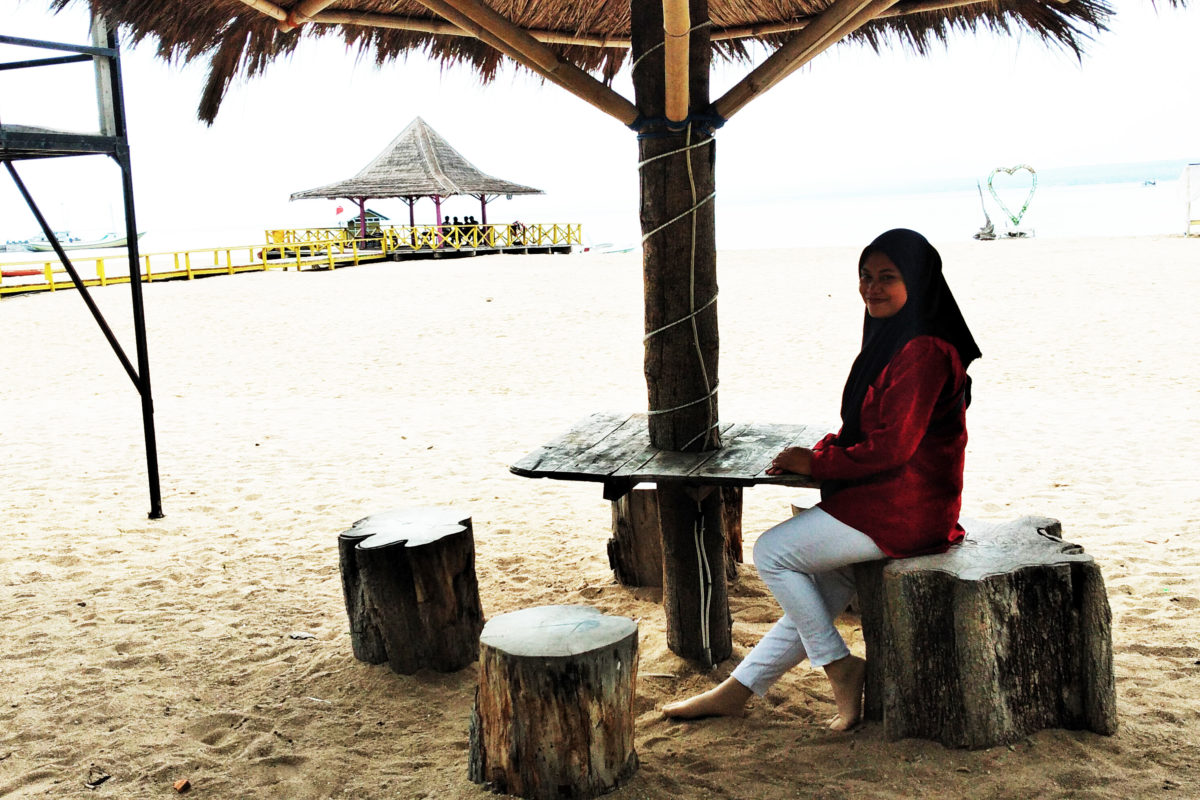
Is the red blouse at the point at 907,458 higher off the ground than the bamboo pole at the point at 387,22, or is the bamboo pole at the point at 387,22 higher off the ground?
the bamboo pole at the point at 387,22

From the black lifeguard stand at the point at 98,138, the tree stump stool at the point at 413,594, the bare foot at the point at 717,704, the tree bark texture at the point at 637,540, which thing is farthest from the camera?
the black lifeguard stand at the point at 98,138

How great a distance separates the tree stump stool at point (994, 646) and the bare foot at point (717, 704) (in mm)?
437

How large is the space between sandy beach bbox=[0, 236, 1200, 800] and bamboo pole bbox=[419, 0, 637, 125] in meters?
1.90

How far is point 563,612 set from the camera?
2711 mm

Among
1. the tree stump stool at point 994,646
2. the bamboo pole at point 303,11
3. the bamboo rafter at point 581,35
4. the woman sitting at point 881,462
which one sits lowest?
the tree stump stool at point 994,646

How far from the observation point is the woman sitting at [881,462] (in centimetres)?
245

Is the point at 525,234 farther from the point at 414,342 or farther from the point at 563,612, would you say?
the point at 563,612

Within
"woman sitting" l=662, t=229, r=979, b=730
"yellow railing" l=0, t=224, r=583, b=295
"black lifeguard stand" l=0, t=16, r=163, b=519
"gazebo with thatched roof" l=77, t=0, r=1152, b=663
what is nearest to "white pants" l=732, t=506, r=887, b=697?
"woman sitting" l=662, t=229, r=979, b=730

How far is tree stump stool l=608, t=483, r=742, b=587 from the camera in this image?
4047 mm

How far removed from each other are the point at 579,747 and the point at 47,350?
46.0ft

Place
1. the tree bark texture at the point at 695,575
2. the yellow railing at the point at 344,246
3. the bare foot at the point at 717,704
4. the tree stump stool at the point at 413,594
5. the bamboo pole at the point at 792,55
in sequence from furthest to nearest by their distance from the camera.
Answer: the yellow railing at the point at 344,246
the tree stump stool at the point at 413,594
the tree bark texture at the point at 695,575
the bamboo pole at the point at 792,55
the bare foot at the point at 717,704

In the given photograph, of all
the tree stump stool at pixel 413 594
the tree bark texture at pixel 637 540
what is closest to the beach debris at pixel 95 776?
the tree stump stool at pixel 413 594

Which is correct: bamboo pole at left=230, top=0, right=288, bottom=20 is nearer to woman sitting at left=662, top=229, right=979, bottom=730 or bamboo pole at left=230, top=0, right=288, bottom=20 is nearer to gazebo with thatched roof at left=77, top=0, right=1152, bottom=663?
gazebo with thatched roof at left=77, top=0, right=1152, bottom=663

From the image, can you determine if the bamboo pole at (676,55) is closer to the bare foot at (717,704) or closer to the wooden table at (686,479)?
the wooden table at (686,479)
